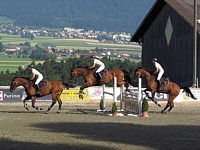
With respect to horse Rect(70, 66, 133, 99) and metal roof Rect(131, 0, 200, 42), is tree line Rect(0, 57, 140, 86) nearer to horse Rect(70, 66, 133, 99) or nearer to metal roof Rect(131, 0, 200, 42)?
metal roof Rect(131, 0, 200, 42)

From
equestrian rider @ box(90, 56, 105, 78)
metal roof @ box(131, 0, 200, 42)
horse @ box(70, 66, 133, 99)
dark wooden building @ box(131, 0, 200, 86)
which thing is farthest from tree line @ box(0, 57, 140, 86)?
equestrian rider @ box(90, 56, 105, 78)

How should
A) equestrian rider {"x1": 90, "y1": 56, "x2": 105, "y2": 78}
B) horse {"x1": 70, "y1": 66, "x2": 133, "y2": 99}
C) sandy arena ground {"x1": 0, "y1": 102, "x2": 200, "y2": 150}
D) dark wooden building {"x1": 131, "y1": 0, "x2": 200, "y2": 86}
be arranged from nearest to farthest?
1. sandy arena ground {"x1": 0, "y1": 102, "x2": 200, "y2": 150}
2. horse {"x1": 70, "y1": 66, "x2": 133, "y2": 99}
3. equestrian rider {"x1": 90, "y1": 56, "x2": 105, "y2": 78}
4. dark wooden building {"x1": 131, "y1": 0, "x2": 200, "y2": 86}

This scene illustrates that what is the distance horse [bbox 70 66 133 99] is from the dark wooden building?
17.3 metres

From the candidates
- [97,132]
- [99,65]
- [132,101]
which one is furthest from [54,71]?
[97,132]

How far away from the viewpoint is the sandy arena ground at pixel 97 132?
63.9 feet

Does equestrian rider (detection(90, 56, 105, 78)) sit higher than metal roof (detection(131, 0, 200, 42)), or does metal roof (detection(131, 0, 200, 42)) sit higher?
metal roof (detection(131, 0, 200, 42))

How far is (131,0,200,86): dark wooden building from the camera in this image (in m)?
55.9

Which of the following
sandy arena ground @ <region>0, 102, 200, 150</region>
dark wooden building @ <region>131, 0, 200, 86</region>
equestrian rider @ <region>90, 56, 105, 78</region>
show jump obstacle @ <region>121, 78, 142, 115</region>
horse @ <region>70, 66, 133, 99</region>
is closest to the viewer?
sandy arena ground @ <region>0, 102, 200, 150</region>

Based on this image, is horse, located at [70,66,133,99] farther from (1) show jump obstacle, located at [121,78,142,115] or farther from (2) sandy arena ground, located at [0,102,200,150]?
(2) sandy arena ground, located at [0,102,200,150]

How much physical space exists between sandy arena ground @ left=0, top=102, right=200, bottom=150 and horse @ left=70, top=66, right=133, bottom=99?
9.19ft

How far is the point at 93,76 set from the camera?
35781 mm

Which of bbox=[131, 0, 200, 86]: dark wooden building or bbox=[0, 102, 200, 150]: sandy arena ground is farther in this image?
bbox=[131, 0, 200, 86]: dark wooden building

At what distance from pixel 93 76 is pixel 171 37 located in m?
24.6

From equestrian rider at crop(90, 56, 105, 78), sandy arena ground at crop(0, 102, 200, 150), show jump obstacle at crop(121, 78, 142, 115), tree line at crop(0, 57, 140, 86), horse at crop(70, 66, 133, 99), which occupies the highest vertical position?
tree line at crop(0, 57, 140, 86)
